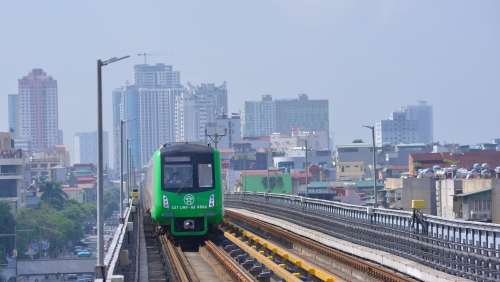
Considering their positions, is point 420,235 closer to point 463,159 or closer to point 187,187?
point 187,187

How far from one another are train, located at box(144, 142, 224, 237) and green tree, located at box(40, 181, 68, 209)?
11342 cm

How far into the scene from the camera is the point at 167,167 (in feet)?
96.5

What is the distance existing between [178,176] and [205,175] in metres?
0.79

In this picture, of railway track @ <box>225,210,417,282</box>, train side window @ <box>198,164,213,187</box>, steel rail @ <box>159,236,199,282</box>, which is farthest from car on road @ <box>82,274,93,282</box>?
train side window @ <box>198,164,213,187</box>

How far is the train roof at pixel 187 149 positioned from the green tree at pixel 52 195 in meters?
113

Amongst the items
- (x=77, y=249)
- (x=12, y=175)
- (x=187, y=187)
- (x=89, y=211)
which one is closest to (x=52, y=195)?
(x=89, y=211)

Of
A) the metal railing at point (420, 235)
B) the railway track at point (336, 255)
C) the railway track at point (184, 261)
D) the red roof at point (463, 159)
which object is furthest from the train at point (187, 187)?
the red roof at point (463, 159)

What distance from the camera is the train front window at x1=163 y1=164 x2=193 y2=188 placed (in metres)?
29.2

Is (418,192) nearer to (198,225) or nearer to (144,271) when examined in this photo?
(198,225)

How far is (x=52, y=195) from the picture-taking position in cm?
14550

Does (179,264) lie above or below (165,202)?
below

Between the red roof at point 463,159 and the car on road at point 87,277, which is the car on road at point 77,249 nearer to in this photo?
the car on road at point 87,277

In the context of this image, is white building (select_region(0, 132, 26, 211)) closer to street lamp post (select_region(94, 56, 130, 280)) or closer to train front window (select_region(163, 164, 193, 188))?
train front window (select_region(163, 164, 193, 188))

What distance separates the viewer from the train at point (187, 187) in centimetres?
2920
